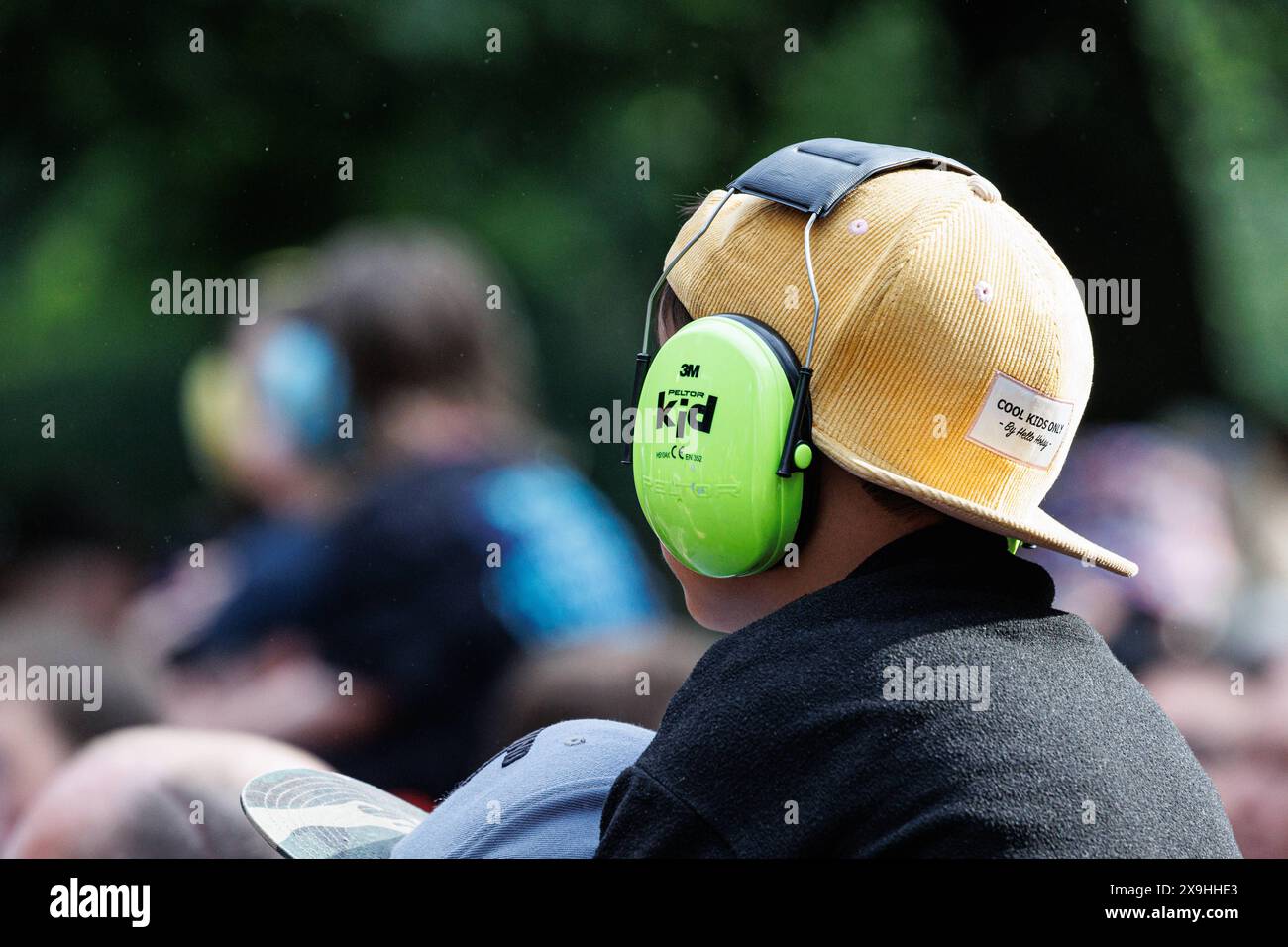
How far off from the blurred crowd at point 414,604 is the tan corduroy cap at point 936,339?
103 cm

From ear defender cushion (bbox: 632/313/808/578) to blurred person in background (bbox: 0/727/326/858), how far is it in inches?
39.7

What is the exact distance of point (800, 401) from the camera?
4.46ft

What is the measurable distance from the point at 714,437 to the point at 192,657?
2.68 m

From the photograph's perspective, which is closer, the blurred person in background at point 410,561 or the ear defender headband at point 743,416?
the ear defender headband at point 743,416

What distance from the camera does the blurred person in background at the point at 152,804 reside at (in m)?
2.14

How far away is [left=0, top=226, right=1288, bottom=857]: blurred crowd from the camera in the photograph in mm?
2383

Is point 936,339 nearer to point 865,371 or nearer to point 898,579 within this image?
point 865,371

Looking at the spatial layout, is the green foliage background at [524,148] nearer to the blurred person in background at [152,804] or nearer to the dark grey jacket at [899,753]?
the blurred person in background at [152,804]

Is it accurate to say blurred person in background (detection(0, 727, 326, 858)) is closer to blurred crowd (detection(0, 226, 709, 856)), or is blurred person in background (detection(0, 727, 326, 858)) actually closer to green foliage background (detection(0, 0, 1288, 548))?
blurred crowd (detection(0, 226, 709, 856))

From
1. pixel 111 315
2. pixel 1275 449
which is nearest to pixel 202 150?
pixel 111 315

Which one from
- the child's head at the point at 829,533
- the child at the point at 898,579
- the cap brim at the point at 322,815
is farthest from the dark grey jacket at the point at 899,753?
the cap brim at the point at 322,815

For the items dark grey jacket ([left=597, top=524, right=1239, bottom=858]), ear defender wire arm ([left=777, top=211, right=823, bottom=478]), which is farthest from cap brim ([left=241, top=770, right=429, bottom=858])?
ear defender wire arm ([left=777, top=211, right=823, bottom=478])
